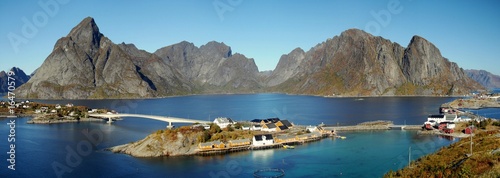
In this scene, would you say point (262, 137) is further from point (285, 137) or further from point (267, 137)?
point (285, 137)

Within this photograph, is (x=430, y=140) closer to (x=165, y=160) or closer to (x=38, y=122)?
(x=165, y=160)

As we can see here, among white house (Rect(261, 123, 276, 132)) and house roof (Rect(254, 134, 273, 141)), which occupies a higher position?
white house (Rect(261, 123, 276, 132))

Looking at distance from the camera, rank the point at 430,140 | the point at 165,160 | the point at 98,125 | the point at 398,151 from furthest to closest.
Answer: the point at 98,125, the point at 430,140, the point at 398,151, the point at 165,160

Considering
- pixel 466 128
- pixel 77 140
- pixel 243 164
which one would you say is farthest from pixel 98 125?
pixel 466 128

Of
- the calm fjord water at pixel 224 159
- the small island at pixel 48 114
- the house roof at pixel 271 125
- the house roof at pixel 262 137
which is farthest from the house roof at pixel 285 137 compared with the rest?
the small island at pixel 48 114

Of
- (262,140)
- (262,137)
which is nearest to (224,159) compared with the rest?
(262,140)

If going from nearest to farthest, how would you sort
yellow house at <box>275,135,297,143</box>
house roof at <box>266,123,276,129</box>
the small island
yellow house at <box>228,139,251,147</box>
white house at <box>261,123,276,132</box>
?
yellow house at <box>228,139,251,147</box>
yellow house at <box>275,135,297,143</box>
white house at <box>261,123,276,132</box>
house roof at <box>266,123,276,129</box>
the small island

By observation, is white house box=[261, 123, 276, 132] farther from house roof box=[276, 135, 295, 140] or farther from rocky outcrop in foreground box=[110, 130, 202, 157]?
rocky outcrop in foreground box=[110, 130, 202, 157]

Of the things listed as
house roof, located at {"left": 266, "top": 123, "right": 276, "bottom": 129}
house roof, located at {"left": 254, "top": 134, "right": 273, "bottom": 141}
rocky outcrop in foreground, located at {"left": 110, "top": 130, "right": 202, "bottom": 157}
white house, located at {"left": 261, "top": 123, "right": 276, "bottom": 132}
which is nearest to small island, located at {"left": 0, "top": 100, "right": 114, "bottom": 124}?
rocky outcrop in foreground, located at {"left": 110, "top": 130, "right": 202, "bottom": 157}
